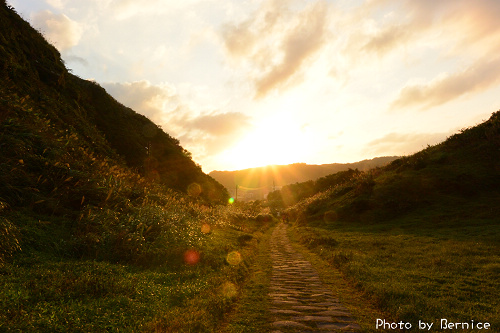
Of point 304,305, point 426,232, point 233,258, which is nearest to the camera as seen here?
→ point 304,305

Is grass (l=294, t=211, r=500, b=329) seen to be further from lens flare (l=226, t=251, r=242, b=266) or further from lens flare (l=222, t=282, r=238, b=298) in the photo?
lens flare (l=226, t=251, r=242, b=266)

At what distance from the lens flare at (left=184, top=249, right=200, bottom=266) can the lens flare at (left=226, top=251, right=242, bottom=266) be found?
1.50 metres

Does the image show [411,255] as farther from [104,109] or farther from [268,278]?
[104,109]

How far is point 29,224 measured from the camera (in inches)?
355

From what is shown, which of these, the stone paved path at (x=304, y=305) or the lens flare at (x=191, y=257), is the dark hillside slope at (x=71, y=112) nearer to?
the lens flare at (x=191, y=257)

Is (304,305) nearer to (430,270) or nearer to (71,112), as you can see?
(430,270)

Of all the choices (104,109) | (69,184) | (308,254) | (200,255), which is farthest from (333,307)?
(104,109)

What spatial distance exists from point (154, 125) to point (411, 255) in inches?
1514

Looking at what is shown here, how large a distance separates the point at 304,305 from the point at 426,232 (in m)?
15.5

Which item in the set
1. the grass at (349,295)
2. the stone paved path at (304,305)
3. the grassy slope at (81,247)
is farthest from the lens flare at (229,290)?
the grass at (349,295)

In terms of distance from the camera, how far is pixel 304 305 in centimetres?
806

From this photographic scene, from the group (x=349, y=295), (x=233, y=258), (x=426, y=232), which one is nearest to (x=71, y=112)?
(x=233, y=258)

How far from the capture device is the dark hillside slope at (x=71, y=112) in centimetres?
1623

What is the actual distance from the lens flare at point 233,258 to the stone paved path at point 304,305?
1743 millimetres
